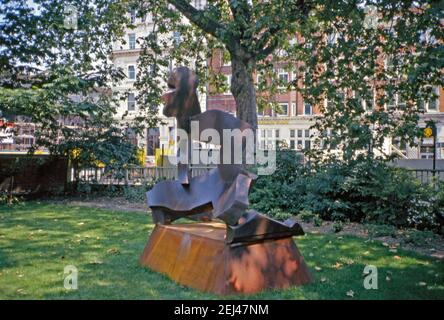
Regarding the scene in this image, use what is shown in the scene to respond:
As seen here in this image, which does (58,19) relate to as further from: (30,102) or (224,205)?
(224,205)

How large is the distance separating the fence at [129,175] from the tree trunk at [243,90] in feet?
7.88

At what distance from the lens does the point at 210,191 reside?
584cm

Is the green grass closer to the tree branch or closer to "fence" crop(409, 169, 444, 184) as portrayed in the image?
"fence" crop(409, 169, 444, 184)

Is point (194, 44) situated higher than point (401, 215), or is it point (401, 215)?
point (194, 44)

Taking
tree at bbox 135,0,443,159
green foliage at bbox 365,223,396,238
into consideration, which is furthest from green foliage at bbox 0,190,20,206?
green foliage at bbox 365,223,396,238

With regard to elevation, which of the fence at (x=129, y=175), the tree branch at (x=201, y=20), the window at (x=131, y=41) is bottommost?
the fence at (x=129, y=175)

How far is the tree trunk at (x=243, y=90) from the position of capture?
1575 cm

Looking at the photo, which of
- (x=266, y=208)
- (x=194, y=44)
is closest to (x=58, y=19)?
(x=194, y=44)

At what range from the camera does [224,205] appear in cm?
510

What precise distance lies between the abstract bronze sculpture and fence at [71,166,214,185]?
9863mm

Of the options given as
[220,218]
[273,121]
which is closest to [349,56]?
[220,218]

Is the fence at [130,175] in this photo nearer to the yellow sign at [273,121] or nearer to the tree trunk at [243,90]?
the tree trunk at [243,90]

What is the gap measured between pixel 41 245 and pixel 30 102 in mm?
7236

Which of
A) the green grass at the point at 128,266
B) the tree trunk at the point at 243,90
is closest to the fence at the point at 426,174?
the green grass at the point at 128,266
